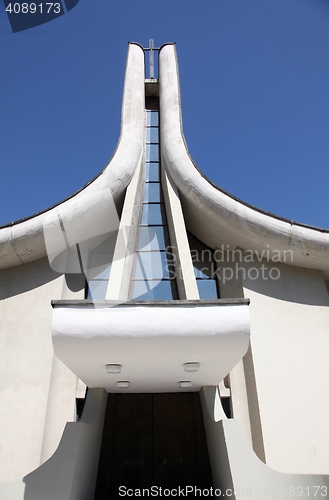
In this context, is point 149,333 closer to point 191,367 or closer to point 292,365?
point 191,367

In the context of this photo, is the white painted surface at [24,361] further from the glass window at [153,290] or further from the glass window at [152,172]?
the glass window at [152,172]

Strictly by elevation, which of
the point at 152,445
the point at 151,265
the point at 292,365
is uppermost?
the point at 151,265

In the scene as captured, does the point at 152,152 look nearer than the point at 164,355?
No

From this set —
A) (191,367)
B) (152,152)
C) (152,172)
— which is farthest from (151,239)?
(191,367)

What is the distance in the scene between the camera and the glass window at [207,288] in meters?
8.01

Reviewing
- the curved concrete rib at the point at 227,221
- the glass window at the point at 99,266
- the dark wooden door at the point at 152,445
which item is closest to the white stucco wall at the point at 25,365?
the glass window at the point at 99,266

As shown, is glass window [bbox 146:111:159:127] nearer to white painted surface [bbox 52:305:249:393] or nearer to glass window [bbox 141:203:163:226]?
glass window [bbox 141:203:163:226]

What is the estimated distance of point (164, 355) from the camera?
416 centimetres

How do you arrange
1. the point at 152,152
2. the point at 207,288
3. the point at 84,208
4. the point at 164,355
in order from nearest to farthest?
1. the point at 164,355
2. the point at 84,208
3. the point at 207,288
4. the point at 152,152

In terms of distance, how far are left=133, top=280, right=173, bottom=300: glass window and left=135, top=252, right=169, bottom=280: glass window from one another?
0.54ft

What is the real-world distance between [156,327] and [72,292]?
14.5ft

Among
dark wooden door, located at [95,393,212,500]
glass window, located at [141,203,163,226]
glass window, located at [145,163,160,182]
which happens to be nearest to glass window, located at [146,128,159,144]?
glass window, located at [145,163,160,182]

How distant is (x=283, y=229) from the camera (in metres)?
7.37

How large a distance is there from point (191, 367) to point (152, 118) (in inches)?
330
